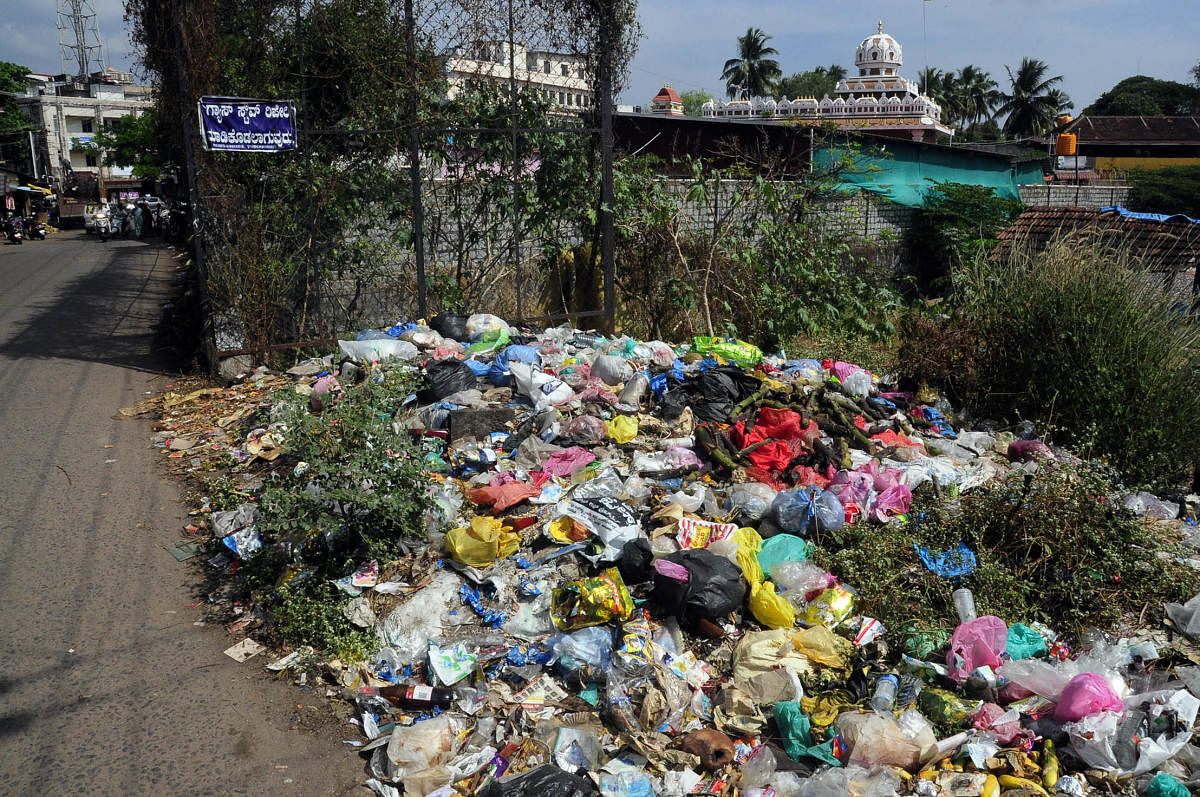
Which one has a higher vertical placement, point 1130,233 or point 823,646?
point 1130,233

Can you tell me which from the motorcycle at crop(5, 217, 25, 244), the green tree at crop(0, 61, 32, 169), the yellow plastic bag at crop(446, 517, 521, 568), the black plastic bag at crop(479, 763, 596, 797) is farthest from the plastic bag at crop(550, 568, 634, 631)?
the green tree at crop(0, 61, 32, 169)

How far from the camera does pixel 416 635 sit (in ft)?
12.7

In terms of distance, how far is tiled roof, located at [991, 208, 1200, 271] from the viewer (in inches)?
387

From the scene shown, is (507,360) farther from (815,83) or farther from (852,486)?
(815,83)

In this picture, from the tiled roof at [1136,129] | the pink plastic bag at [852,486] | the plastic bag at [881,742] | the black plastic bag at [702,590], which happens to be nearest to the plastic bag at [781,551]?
the black plastic bag at [702,590]

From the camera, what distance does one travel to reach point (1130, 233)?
31.5 feet

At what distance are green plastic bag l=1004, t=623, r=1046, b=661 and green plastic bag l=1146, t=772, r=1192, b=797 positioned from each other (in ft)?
2.35

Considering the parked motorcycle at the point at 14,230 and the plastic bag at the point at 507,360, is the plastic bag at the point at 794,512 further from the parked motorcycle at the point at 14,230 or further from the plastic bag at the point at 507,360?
the parked motorcycle at the point at 14,230

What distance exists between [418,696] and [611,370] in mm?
3411

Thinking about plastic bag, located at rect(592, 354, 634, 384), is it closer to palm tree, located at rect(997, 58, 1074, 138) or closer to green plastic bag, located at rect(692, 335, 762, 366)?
green plastic bag, located at rect(692, 335, 762, 366)

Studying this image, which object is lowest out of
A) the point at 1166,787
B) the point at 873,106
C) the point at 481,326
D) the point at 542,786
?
the point at 1166,787

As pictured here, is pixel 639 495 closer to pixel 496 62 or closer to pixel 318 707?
pixel 318 707

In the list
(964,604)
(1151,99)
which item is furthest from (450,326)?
(1151,99)

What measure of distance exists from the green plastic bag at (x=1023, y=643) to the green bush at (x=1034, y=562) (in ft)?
0.68
